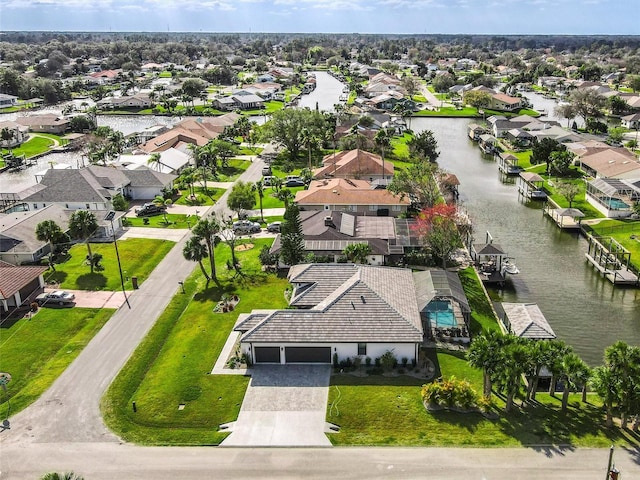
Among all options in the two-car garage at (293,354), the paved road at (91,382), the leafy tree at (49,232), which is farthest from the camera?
the leafy tree at (49,232)

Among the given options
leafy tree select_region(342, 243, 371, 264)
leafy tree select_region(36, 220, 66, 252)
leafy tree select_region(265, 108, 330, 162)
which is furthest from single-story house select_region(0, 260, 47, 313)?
leafy tree select_region(265, 108, 330, 162)

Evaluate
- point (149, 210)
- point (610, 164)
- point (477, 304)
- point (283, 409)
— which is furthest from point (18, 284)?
point (610, 164)

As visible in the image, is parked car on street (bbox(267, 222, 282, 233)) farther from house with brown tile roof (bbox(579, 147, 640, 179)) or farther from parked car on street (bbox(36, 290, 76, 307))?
house with brown tile roof (bbox(579, 147, 640, 179))

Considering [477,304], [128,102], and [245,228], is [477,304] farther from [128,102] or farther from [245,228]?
[128,102]

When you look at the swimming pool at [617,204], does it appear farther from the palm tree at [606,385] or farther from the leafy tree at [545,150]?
the palm tree at [606,385]

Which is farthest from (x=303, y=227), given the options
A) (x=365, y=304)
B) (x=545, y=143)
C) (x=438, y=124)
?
(x=438, y=124)

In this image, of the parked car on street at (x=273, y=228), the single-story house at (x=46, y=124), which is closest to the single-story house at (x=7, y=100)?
the single-story house at (x=46, y=124)

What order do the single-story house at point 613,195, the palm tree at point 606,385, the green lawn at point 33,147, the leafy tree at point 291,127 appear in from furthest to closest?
the green lawn at point 33,147
the leafy tree at point 291,127
the single-story house at point 613,195
the palm tree at point 606,385
